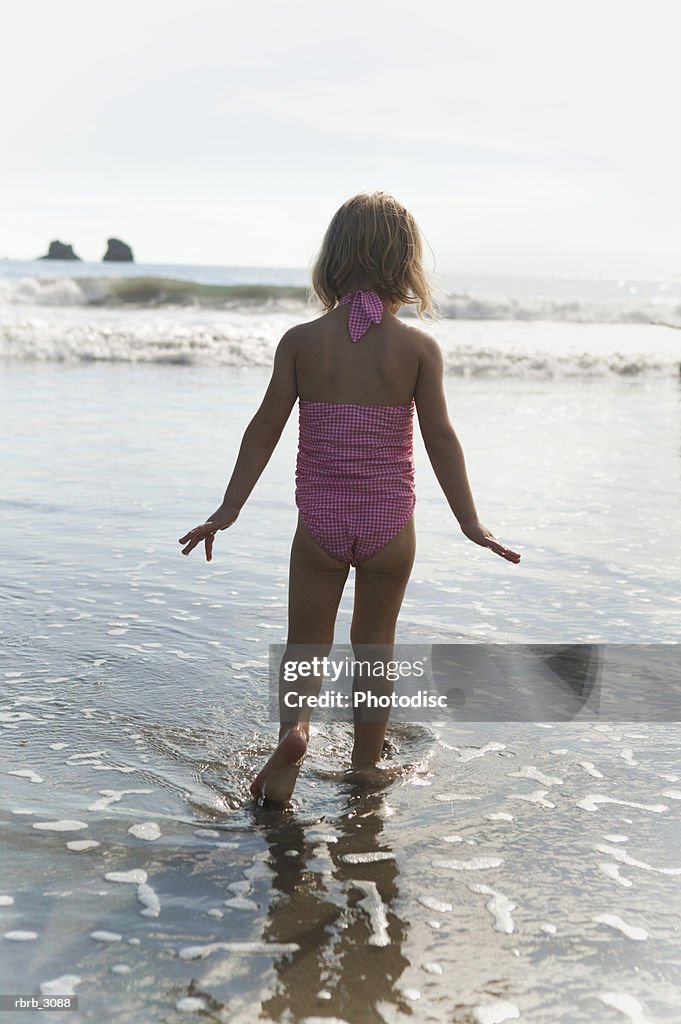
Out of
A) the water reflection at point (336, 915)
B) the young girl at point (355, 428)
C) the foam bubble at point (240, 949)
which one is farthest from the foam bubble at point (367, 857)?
the foam bubble at point (240, 949)

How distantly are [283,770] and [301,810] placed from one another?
6.3 inches

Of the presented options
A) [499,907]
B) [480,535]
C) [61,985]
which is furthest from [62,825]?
[480,535]

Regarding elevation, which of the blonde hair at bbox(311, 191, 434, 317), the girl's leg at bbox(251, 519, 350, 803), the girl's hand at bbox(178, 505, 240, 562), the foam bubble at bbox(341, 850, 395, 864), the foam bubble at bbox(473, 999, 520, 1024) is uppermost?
the blonde hair at bbox(311, 191, 434, 317)

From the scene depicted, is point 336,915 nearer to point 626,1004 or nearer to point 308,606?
point 626,1004

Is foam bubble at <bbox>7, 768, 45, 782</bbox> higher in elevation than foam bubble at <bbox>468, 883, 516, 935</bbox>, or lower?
lower

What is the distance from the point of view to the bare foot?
10.2 feet

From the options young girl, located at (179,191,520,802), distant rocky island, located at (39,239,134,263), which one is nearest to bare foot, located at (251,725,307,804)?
young girl, located at (179,191,520,802)

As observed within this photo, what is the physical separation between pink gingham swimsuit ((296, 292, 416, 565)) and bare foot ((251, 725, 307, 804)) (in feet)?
1.84

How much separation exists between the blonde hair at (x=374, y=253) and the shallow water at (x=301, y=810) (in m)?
1.54

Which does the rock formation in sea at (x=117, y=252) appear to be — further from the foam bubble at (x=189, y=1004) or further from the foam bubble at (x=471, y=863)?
the foam bubble at (x=189, y=1004)

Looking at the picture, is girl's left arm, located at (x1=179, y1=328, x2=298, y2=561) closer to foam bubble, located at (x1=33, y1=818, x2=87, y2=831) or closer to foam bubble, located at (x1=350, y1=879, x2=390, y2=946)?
foam bubble, located at (x1=33, y1=818, x2=87, y2=831)

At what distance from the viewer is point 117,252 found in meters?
72.1

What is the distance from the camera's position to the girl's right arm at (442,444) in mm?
3236

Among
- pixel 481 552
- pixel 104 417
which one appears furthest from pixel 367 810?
pixel 104 417
